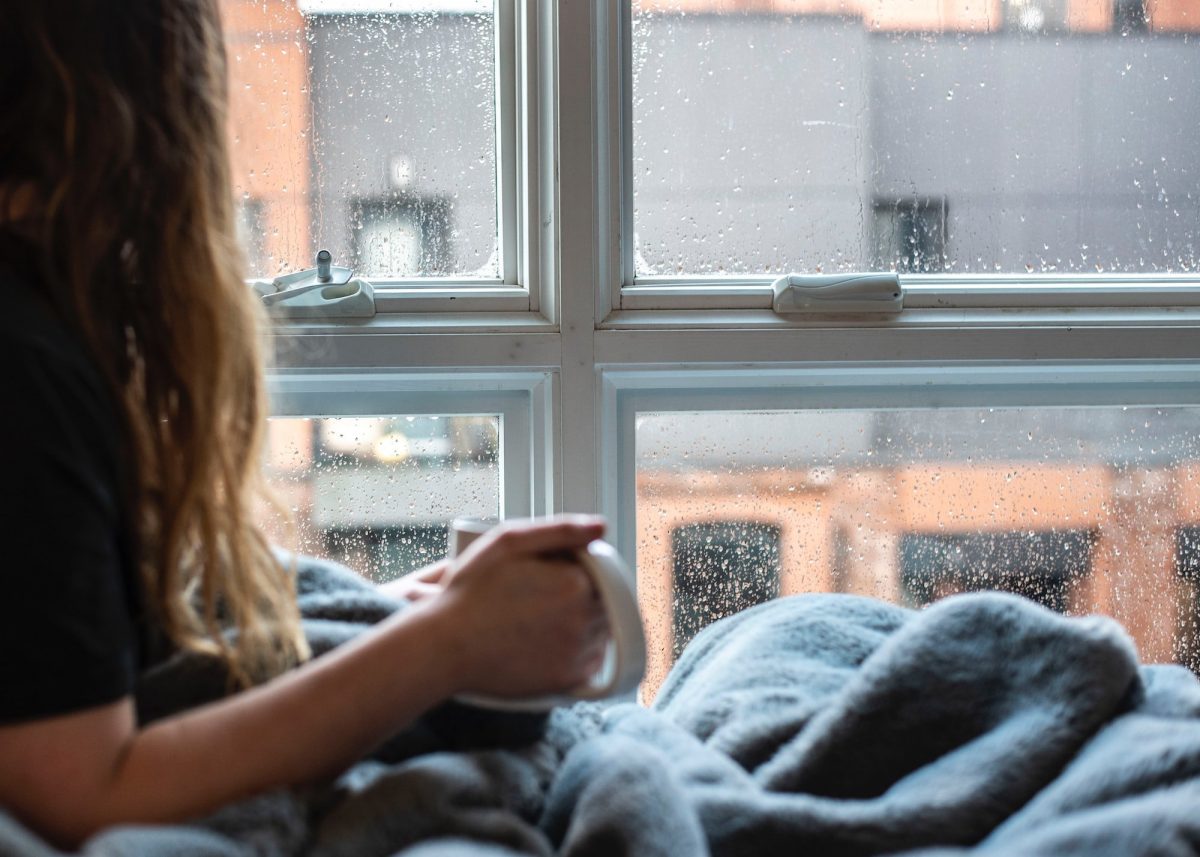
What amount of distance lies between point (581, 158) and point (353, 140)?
253mm

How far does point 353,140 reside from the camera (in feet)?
3.83

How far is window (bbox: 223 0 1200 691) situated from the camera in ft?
3.71

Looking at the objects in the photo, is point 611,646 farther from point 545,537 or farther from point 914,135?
point 914,135

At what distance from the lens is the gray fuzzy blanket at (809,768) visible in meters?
0.56

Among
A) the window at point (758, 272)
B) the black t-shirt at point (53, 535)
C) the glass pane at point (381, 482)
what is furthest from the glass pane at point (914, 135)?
the black t-shirt at point (53, 535)

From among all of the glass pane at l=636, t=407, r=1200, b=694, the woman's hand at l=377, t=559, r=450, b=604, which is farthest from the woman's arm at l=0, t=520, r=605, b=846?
the glass pane at l=636, t=407, r=1200, b=694

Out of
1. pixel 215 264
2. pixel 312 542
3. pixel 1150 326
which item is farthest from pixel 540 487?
pixel 1150 326

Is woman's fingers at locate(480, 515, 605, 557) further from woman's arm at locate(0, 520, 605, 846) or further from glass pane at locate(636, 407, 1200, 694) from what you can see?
glass pane at locate(636, 407, 1200, 694)

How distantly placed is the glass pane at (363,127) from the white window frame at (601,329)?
0.19 ft

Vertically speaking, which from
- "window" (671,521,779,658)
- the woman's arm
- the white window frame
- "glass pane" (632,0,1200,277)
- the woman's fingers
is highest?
"glass pane" (632,0,1200,277)

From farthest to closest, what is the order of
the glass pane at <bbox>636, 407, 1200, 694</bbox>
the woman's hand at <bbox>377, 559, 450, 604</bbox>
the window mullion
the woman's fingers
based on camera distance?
the glass pane at <bbox>636, 407, 1200, 694</bbox> < the window mullion < the woman's hand at <bbox>377, 559, 450, 604</bbox> < the woman's fingers

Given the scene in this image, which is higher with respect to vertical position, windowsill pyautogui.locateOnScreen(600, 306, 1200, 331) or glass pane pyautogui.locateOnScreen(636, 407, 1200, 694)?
windowsill pyautogui.locateOnScreen(600, 306, 1200, 331)

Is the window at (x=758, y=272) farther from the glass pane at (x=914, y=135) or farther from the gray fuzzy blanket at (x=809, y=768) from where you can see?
the gray fuzzy blanket at (x=809, y=768)

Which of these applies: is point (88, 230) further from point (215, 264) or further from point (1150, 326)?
point (1150, 326)
